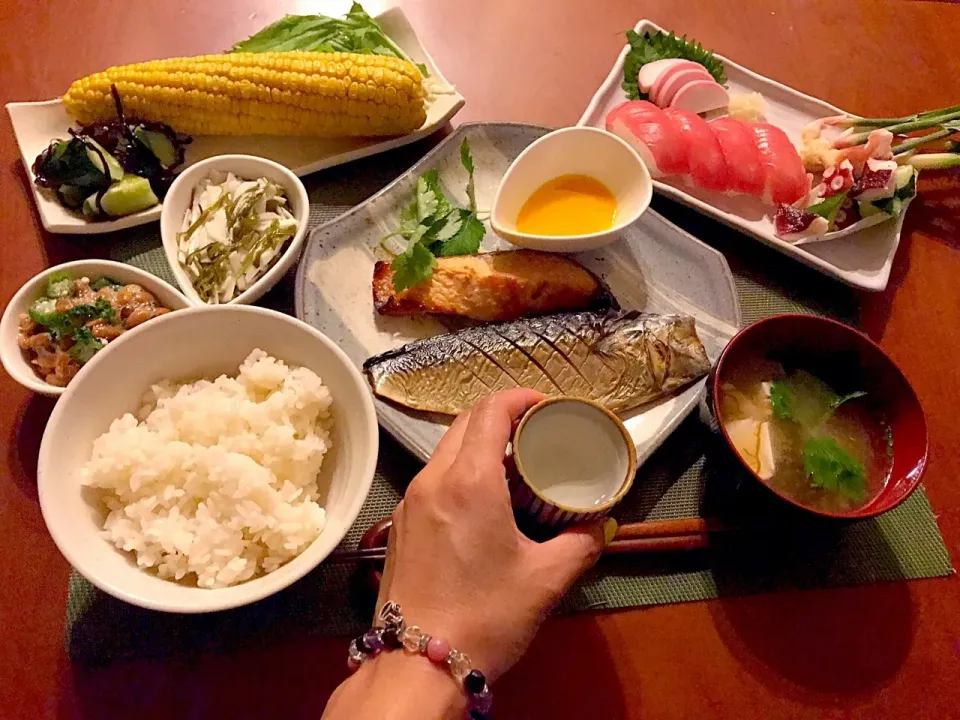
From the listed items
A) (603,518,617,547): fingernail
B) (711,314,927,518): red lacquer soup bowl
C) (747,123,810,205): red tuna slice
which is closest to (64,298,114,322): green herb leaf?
(603,518,617,547): fingernail

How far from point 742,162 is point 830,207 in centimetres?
27

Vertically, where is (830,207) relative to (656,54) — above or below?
below

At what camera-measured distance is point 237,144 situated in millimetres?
1800

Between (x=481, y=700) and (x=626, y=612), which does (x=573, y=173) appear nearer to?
(x=626, y=612)

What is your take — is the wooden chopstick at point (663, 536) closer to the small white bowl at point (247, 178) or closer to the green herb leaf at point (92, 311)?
the small white bowl at point (247, 178)

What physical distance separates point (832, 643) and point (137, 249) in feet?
5.82

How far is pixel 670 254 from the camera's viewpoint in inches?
68.1

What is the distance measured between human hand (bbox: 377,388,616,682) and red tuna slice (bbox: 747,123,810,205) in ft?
4.11

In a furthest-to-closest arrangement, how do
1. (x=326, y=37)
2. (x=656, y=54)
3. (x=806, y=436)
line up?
(x=656, y=54) → (x=326, y=37) → (x=806, y=436)

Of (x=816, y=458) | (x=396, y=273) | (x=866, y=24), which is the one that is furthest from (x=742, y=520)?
(x=866, y=24)

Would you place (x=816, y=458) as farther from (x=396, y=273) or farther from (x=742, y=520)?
(x=396, y=273)

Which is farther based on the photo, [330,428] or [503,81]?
[503,81]

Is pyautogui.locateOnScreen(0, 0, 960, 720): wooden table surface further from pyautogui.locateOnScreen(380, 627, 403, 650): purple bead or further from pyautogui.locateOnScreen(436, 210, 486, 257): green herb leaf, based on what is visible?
pyautogui.locateOnScreen(436, 210, 486, 257): green herb leaf

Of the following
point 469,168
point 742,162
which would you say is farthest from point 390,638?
point 742,162
